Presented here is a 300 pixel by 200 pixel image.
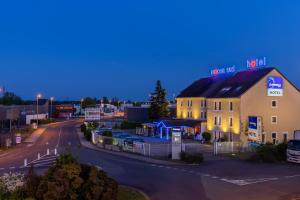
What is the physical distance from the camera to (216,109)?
64625 millimetres

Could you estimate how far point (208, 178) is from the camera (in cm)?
2811

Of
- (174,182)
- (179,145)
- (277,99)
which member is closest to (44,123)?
(277,99)

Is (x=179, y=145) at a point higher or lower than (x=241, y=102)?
lower

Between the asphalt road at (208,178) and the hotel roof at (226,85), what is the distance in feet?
76.4

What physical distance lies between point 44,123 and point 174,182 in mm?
90401

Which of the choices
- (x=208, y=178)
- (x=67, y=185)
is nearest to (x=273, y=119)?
(x=208, y=178)

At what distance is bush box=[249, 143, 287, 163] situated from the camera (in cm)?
3788

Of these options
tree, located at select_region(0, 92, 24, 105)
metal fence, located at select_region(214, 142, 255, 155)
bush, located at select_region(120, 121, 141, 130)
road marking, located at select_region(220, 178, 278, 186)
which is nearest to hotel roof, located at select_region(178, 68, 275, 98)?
bush, located at select_region(120, 121, 141, 130)

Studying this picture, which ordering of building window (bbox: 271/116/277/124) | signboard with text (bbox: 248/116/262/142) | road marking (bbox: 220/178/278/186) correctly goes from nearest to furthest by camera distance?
road marking (bbox: 220/178/278/186) < signboard with text (bbox: 248/116/262/142) < building window (bbox: 271/116/277/124)

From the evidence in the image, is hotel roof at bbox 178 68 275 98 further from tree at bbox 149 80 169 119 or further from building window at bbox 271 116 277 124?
tree at bbox 149 80 169 119

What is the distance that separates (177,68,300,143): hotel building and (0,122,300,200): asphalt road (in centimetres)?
2050

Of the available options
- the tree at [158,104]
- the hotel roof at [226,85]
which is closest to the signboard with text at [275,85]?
the hotel roof at [226,85]

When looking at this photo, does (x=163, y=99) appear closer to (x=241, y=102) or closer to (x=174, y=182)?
(x=241, y=102)

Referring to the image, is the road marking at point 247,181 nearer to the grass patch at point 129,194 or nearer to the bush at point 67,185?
the grass patch at point 129,194
